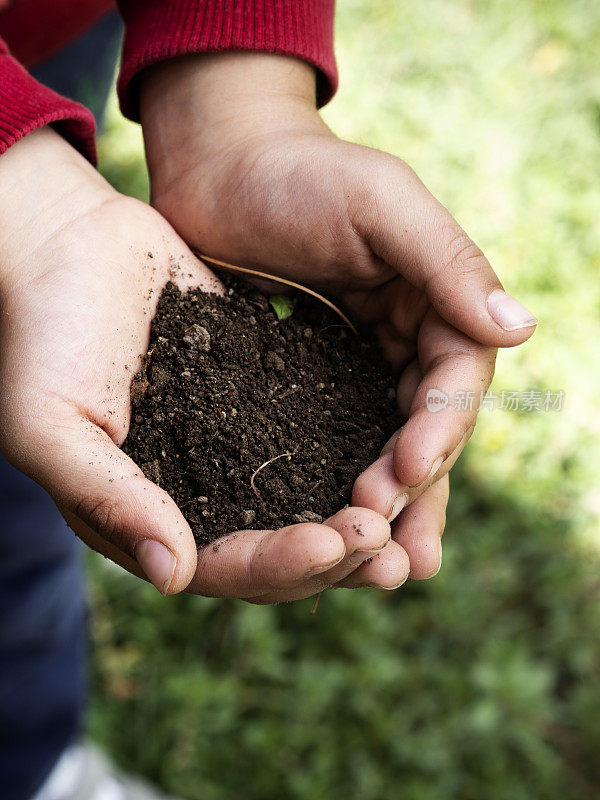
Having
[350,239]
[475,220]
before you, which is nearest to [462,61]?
[475,220]

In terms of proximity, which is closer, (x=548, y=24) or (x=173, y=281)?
(x=173, y=281)

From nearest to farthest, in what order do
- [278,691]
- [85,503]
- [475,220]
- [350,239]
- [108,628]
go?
[85,503], [350,239], [278,691], [108,628], [475,220]

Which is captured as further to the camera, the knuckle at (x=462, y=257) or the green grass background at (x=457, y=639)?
the green grass background at (x=457, y=639)

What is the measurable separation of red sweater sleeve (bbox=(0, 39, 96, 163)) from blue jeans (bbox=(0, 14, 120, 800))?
0.75 m

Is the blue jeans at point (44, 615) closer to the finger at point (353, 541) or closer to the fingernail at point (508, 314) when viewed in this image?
the finger at point (353, 541)

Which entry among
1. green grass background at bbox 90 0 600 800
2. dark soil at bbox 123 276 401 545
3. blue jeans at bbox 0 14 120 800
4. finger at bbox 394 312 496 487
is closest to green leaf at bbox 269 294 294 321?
dark soil at bbox 123 276 401 545

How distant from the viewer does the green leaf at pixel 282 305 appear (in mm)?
2172

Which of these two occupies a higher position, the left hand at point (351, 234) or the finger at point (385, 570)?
the left hand at point (351, 234)

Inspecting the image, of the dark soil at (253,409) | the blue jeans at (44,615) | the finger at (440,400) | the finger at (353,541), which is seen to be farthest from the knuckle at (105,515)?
the blue jeans at (44,615)

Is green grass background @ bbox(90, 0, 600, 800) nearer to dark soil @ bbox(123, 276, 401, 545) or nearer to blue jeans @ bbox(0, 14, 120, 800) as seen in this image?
blue jeans @ bbox(0, 14, 120, 800)

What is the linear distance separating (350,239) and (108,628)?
2.21 metres

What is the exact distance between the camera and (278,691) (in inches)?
119

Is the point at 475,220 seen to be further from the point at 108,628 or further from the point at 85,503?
the point at 85,503

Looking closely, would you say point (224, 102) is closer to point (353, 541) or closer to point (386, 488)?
point (386, 488)
